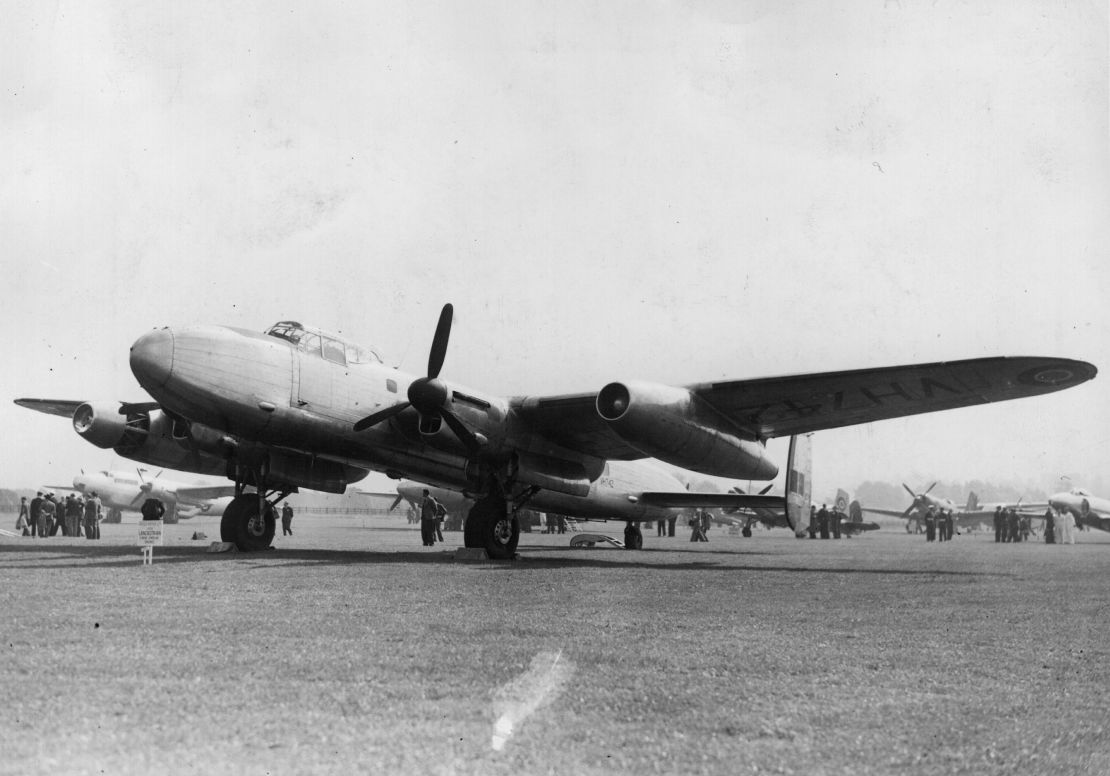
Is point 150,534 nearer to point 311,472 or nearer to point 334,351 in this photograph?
point 334,351

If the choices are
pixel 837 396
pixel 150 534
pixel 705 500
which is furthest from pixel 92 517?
pixel 837 396

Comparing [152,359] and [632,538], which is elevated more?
[152,359]

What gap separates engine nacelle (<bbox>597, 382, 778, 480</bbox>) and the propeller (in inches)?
99.4

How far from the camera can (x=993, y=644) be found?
6234mm

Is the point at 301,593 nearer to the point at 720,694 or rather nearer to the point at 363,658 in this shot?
the point at 363,658

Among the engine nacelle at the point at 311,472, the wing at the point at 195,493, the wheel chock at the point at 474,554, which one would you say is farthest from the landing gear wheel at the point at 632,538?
the wing at the point at 195,493

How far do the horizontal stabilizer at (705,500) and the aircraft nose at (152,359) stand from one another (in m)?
13.0

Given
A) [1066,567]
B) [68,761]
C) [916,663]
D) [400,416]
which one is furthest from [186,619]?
[1066,567]

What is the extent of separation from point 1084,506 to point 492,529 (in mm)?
42352

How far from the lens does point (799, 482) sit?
59.3ft

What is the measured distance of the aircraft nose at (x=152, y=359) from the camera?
1195 centimetres

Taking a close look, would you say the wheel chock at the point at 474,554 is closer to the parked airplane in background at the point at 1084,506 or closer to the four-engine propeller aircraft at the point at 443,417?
the four-engine propeller aircraft at the point at 443,417

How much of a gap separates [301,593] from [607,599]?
121 inches

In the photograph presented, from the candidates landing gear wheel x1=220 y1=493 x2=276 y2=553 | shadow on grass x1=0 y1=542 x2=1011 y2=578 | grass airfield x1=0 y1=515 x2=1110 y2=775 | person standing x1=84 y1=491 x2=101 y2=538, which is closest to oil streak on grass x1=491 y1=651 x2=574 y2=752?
grass airfield x1=0 y1=515 x2=1110 y2=775
